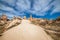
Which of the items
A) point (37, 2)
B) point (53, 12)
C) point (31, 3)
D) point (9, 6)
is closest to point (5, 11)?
point (9, 6)

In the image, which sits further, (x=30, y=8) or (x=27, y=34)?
(x=30, y=8)

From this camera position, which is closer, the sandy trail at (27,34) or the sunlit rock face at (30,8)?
the sandy trail at (27,34)

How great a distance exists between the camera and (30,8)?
3.24 metres

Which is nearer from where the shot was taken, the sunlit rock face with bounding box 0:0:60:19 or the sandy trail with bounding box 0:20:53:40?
the sandy trail with bounding box 0:20:53:40

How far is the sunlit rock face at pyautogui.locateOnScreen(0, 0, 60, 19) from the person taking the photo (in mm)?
3086

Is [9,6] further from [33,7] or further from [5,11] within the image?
[33,7]

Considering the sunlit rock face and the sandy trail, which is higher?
the sunlit rock face

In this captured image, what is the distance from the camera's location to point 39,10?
10.4 feet

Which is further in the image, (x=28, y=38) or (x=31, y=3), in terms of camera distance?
(x=31, y=3)

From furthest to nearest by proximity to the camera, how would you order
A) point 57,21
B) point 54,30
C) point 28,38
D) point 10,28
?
1. point 10,28
2. point 57,21
3. point 54,30
4. point 28,38

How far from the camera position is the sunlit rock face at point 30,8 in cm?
309

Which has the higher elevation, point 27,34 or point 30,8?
point 30,8

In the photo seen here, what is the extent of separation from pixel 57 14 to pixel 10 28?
5.80 ft

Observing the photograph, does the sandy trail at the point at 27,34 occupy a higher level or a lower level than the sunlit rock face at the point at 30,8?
lower
